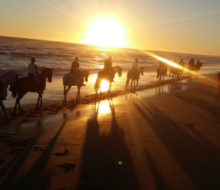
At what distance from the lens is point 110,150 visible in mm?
7539

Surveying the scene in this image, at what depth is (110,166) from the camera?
652 centimetres

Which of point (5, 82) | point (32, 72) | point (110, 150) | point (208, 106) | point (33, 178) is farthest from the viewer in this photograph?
point (208, 106)

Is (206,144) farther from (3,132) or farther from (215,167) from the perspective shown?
(3,132)

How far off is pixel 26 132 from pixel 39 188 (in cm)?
373

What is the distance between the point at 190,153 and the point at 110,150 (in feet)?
7.28

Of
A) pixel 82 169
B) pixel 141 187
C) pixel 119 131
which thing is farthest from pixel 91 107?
pixel 141 187

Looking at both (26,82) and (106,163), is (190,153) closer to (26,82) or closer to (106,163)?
(106,163)

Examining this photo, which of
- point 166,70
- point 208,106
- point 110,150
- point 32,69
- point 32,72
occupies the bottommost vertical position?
point 208,106

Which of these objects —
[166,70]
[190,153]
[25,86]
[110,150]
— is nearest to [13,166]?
[110,150]

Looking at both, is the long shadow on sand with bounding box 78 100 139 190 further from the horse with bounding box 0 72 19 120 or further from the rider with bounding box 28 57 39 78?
the rider with bounding box 28 57 39 78

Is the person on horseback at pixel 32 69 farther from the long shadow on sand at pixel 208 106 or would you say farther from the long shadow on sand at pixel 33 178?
the long shadow on sand at pixel 208 106

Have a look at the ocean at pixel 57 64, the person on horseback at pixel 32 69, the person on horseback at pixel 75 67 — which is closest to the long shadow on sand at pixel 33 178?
the person on horseback at pixel 32 69

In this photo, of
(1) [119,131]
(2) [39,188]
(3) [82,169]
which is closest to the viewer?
(2) [39,188]

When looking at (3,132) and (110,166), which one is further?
(3,132)
